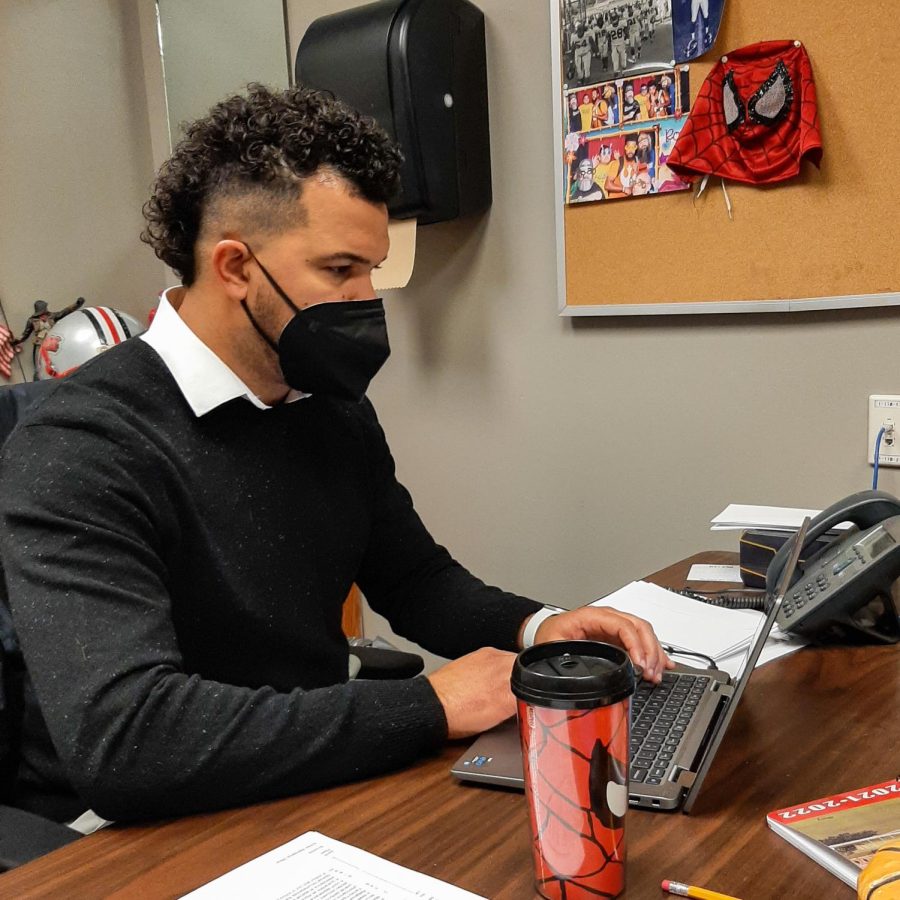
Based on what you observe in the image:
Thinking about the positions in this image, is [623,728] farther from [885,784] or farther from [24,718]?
[24,718]

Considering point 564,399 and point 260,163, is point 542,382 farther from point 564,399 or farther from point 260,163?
point 260,163

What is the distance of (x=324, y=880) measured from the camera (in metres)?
0.64

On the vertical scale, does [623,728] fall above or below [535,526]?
above

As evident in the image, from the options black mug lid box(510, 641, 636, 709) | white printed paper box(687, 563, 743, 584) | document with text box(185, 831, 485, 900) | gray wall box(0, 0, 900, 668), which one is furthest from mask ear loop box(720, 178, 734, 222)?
document with text box(185, 831, 485, 900)

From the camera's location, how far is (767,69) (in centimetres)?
159

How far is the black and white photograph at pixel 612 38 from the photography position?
1701 millimetres

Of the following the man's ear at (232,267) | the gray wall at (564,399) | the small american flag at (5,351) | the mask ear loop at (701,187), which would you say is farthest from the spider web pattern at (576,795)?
the small american flag at (5,351)

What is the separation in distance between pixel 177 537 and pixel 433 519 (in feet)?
4.19

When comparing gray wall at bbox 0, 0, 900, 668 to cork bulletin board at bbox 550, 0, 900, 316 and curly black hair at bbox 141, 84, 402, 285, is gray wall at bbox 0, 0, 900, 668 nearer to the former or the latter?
cork bulletin board at bbox 550, 0, 900, 316

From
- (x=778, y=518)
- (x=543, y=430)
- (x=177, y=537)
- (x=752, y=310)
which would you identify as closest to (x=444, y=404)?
(x=543, y=430)

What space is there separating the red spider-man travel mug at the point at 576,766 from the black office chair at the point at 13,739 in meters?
0.51

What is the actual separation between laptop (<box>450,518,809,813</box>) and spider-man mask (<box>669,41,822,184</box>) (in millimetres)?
932

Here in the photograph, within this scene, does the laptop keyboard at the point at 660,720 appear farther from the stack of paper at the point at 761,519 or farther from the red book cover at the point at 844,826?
the stack of paper at the point at 761,519

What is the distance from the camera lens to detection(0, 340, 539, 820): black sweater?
789 millimetres
